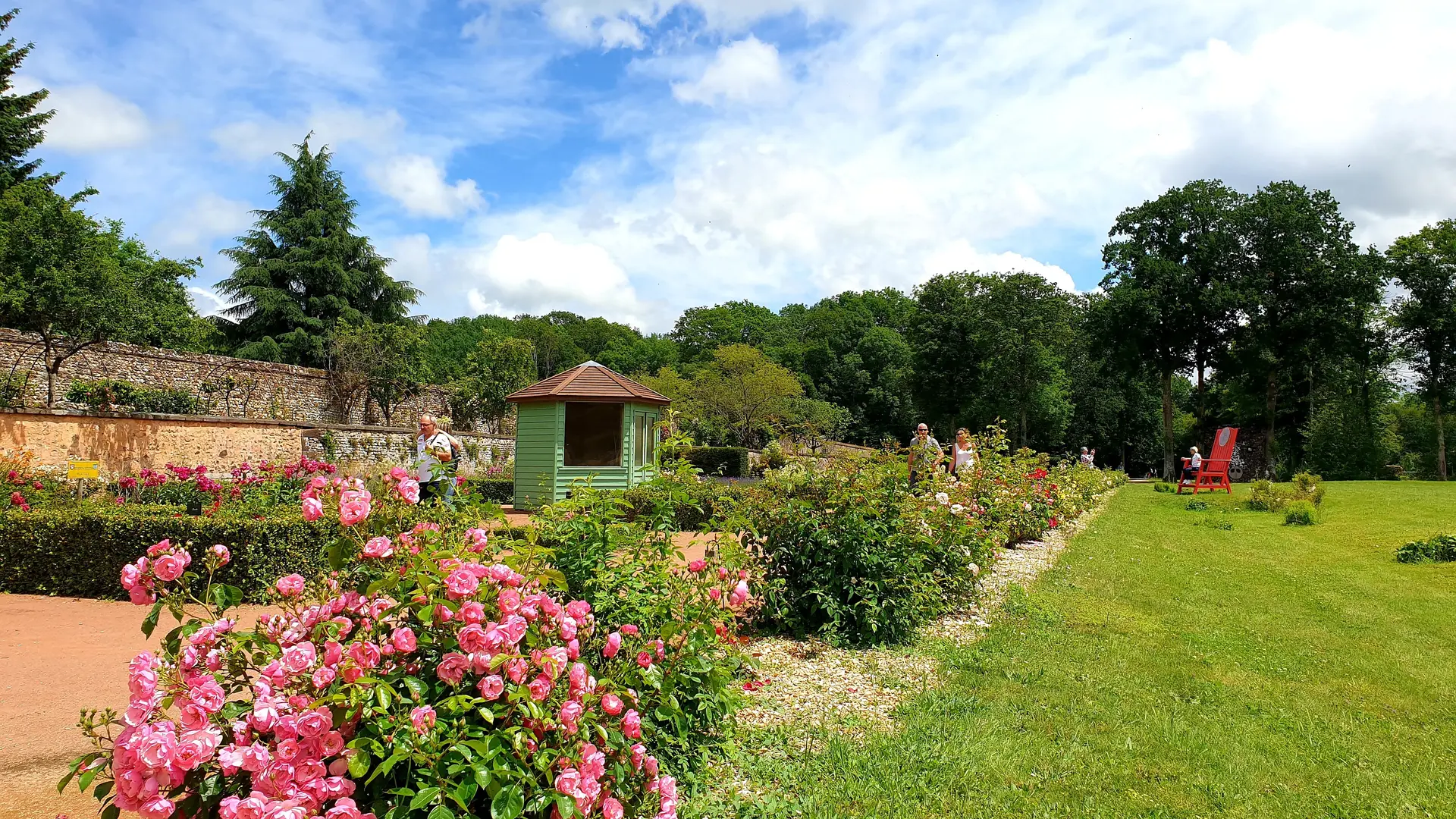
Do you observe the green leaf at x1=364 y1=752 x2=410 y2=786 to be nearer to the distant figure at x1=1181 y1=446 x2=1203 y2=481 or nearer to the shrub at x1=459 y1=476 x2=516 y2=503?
the shrub at x1=459 y1=476 x2=516 y2=503

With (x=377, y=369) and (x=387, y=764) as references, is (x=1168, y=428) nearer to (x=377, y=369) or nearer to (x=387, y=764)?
(x=377, y=369)

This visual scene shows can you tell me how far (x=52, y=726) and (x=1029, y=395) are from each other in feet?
128

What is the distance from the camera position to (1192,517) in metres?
13.4

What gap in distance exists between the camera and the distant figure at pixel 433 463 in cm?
282

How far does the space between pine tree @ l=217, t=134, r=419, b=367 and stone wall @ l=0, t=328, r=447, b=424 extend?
267 inches

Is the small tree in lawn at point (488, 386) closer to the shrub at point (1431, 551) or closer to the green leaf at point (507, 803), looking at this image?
the shrub at point (1431, 551)

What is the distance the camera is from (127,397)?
14930mm

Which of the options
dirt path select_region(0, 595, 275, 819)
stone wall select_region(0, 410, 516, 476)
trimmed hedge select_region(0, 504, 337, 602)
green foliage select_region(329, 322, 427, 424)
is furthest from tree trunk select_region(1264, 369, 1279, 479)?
dirt path select_region(0, 595, 275, 819)

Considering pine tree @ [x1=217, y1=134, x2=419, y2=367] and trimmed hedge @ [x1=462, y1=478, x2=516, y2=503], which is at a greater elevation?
pine tree @ [x1=217, y1=134, x2=419, y2=367]

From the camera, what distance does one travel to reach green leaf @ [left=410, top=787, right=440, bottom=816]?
5.58 ft

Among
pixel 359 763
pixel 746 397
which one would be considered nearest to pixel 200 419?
pixel 359 763

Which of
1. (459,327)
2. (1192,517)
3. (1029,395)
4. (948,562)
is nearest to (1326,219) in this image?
(1029,395)

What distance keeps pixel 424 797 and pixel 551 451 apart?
12.3 meters

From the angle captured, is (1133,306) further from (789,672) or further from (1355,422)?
(789,672)
